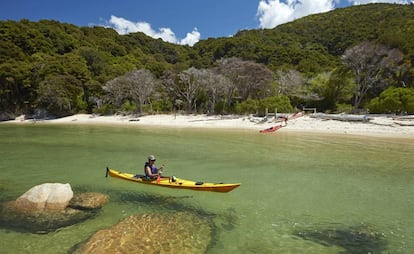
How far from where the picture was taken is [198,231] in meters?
7.00

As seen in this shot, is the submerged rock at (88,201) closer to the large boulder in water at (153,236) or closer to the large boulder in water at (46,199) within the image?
the large boulder in water at (46,199)

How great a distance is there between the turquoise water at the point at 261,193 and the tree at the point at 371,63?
2178 cm

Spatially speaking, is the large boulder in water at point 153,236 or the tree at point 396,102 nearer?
the large boulder in water at point 153,236

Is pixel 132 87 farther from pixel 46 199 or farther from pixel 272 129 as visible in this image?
pixel 46 199

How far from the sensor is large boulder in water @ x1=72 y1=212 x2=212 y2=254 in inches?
236

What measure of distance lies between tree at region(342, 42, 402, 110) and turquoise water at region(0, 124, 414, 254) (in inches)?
857

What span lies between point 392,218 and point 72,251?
7.97m

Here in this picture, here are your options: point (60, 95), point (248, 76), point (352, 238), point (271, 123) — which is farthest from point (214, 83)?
point (352, 238)

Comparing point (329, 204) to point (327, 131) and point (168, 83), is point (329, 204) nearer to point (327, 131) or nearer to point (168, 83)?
point (327, 131)

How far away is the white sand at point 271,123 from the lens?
28.0 metres

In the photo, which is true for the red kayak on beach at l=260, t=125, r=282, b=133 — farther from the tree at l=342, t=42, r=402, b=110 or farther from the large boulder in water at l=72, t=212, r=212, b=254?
the large boulder in water at l=72, t=212, r=212, b=254

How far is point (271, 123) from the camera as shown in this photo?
35.2m

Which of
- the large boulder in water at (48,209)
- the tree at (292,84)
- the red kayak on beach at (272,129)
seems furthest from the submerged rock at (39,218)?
the tree at (292,84)

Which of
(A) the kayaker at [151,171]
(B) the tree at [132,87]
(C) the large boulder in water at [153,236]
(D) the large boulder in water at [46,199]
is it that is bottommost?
(C) the large boulder in water at [153,236]
